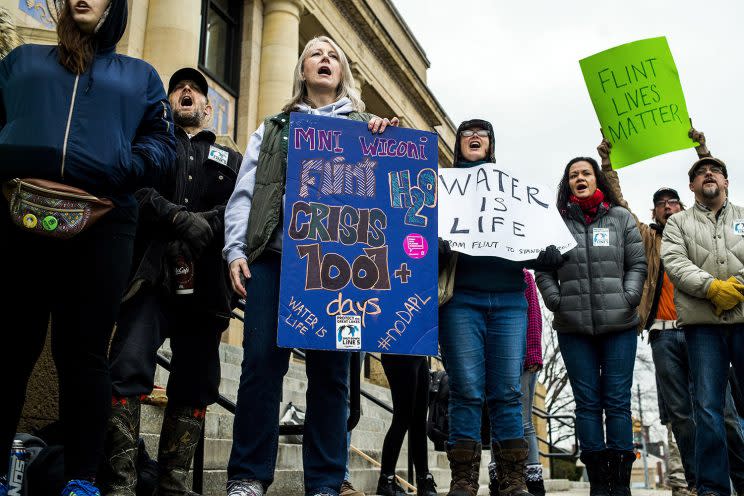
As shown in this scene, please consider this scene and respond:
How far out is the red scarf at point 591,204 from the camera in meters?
5.30

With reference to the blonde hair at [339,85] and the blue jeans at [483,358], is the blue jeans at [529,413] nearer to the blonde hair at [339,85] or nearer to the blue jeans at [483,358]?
the blue jeans at [483,358]

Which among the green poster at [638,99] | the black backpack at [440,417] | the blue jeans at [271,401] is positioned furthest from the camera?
the black backpack at [440,417]

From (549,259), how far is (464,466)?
1.28m

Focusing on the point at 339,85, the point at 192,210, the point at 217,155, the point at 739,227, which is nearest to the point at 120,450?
the point at 192,210

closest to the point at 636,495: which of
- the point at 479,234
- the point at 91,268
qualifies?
the point at 479,234

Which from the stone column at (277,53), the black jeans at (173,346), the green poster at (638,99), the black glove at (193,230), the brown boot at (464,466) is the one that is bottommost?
the brown boot at (464,466)

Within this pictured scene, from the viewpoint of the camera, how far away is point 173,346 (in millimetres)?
3834

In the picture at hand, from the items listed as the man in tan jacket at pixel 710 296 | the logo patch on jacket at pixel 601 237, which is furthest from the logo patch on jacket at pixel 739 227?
the logo patch on jacket at pixel 601 237

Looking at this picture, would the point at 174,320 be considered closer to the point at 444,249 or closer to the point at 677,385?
the point at 444,249

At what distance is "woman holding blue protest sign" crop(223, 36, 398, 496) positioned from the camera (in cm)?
311

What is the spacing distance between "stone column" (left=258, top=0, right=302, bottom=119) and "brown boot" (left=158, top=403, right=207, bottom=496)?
1309 cm

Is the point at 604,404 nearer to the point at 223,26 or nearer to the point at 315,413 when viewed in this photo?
the point at 315,413

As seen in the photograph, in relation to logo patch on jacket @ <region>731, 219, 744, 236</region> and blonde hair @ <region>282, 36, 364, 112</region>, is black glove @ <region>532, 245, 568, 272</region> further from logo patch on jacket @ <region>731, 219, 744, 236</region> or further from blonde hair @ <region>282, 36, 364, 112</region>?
blonde hair @ <region>282, 36, 364, 112</region>

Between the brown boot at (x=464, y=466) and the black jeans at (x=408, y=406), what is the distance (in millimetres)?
1039
